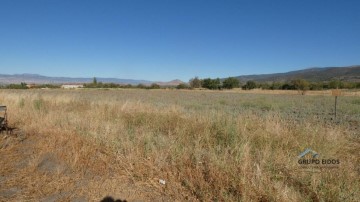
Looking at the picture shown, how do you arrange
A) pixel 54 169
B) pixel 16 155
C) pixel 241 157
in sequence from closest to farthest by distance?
pixel 241 157 → pixel 54 169 → pixel 16 155

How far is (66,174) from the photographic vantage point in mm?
3938

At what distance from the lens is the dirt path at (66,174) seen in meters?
3.30

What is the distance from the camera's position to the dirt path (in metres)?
3.30

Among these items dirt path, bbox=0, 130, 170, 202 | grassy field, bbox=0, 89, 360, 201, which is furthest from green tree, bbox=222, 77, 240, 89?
dirt path, bbox=0, 130, 170, 202

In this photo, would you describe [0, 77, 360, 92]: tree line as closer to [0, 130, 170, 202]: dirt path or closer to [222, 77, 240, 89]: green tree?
[222, 77, 240, 89]: green tree

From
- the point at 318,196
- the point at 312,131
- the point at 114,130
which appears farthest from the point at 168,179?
the point at 312,131

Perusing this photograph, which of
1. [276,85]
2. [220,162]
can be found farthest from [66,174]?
[276,85]

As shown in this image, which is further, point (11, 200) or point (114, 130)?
point (114, 130)

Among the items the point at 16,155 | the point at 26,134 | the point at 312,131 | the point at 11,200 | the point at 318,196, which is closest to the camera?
the point at 318,196

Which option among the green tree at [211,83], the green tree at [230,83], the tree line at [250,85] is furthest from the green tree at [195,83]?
the green tree at [230,83]

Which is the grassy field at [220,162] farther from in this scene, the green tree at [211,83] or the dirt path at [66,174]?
the green tree at [211,83]

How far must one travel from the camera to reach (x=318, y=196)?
114 inches

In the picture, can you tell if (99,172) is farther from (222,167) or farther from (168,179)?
(222,167)

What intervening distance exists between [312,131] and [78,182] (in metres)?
5.34
